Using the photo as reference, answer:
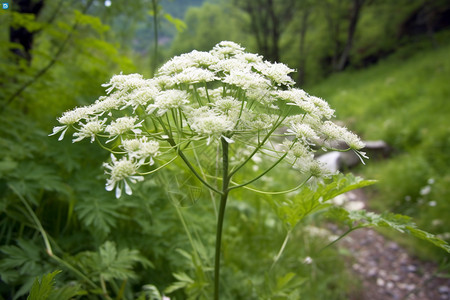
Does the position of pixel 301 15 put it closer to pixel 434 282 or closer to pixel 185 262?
pixel 434 282

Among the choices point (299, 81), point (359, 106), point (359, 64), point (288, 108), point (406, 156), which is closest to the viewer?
point (288, 108)

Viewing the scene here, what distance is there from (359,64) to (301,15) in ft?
26.7

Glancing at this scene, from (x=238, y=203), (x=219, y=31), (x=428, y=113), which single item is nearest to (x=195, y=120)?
(x=238, y=203)

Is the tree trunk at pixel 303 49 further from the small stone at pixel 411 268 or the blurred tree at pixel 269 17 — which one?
the small stone at pixel 411 268

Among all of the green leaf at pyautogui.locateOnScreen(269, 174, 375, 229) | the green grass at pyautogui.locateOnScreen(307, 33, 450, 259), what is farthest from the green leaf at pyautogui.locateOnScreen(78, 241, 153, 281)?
the green grass at pyautogui.locateOnScreen(307, 33, 450, 259)

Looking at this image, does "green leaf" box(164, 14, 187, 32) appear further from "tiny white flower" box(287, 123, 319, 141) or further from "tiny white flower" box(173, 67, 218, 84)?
"tiny white flower" box(287, 123, 319, 141)

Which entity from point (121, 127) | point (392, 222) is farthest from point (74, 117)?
point (392, 222)

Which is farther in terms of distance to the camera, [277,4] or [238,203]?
[277,4]

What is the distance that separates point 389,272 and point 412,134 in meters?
4.79

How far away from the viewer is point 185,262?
2.35 metres

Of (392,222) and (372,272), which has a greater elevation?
(372,272)

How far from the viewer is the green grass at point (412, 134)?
538cm

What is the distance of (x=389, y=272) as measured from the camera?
15.7 feet

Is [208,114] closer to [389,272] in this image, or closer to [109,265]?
[109,265]
